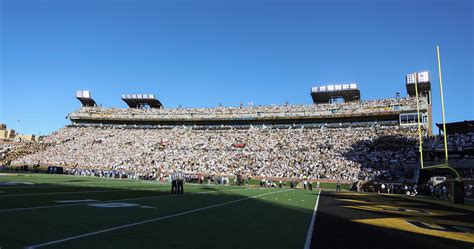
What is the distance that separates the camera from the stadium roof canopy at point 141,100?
89.6 metres

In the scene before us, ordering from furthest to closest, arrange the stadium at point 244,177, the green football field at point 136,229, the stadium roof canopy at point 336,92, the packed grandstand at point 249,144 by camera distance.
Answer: the stadium roof canopy at point 336,92 → the packed grandstand at point 249,144 → the stadium at point 244,177 → the green football field at point 136,229

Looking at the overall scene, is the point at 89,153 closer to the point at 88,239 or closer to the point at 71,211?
the point at 71,211

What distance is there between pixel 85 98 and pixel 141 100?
46.3ft

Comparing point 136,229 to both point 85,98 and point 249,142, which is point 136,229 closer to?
point 249,142

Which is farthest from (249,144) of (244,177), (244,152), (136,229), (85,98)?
(136,229)

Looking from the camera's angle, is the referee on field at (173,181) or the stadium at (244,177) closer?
the stadium at (244,177)

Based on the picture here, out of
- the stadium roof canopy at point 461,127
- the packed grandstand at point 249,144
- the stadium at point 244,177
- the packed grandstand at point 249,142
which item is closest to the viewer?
the stadium at point 244,177

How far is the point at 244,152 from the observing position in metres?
60.5

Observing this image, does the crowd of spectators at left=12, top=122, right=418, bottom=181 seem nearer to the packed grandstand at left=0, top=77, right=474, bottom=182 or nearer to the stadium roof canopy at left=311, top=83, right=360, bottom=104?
the packed grandstand at left=0, top=77, right=474, bottom=182

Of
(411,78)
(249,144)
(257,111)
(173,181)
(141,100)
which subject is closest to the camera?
(173,181)

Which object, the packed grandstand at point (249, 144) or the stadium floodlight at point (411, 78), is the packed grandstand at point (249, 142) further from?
the stadium floodlight at point (411, 78)

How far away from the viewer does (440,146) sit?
151 ft

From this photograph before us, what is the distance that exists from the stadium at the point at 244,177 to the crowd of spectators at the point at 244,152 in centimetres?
28

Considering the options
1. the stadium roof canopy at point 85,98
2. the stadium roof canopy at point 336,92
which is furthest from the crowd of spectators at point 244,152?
the stadium roof canopy at point 85,98
